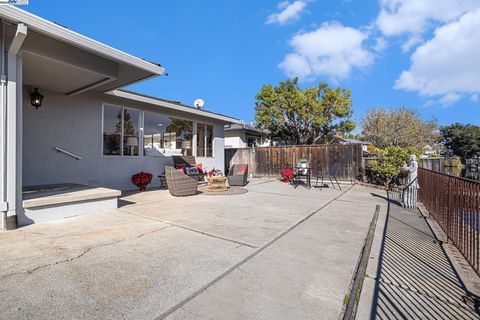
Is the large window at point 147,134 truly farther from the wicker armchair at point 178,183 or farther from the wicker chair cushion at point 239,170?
the wicker armchair at point 178,183

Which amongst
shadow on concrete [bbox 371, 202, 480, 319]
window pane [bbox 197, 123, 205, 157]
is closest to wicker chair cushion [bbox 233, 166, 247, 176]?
window pane [bbox 197, 123, 205, 157]

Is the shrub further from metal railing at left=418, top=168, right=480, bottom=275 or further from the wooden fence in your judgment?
metal railing at left=418, top=168, right=480, bottom=275

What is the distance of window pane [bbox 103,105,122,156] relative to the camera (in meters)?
6.71

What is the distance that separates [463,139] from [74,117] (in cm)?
4746

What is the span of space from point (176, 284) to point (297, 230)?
2.01 meters

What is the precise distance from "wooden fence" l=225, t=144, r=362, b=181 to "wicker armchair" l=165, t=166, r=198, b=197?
6.61 m

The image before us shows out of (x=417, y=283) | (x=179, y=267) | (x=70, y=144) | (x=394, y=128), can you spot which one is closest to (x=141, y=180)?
(x=70, y=144)

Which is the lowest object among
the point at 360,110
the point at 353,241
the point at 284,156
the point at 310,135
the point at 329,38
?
the point at 353,241

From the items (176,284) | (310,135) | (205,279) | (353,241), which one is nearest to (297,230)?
(353,241)

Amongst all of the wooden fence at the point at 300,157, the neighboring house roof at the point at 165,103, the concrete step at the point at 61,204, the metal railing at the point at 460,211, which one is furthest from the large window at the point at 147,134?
the metal railing at the point at 460,211

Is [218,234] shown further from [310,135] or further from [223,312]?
[310,135]

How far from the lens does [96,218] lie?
12.8 feet

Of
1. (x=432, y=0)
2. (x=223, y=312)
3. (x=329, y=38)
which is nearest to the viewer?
(x=223, y=312)

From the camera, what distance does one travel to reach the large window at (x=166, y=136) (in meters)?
7.94
